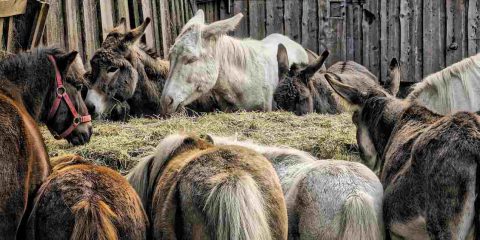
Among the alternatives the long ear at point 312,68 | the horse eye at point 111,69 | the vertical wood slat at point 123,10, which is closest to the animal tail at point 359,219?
the horse eye at point 111,69

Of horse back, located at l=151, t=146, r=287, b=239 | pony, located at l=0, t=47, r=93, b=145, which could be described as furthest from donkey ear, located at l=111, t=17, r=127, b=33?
horse back, located at l=151, t=146, r=287, b=239

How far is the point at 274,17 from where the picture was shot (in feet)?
49.4

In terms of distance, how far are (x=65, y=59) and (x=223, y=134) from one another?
234cm

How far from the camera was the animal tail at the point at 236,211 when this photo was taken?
4.84 m

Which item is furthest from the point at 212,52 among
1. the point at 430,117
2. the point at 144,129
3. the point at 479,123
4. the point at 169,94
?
the point at 479,123

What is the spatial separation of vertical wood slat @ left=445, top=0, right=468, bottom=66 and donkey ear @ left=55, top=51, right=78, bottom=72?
923cm

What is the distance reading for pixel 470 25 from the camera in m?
14.6

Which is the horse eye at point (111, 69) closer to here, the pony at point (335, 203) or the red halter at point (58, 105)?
the red halter at point (58, 105)

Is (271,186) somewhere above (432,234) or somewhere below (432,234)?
above

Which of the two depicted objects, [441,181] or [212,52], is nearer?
[441,181]

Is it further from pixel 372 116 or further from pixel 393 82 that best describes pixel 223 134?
pixel 372 116

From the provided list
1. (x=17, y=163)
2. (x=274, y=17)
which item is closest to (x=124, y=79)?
(x=17, y=163)

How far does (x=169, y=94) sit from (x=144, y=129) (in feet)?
6.05

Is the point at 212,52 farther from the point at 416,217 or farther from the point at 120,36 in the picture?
the point at 416,217
